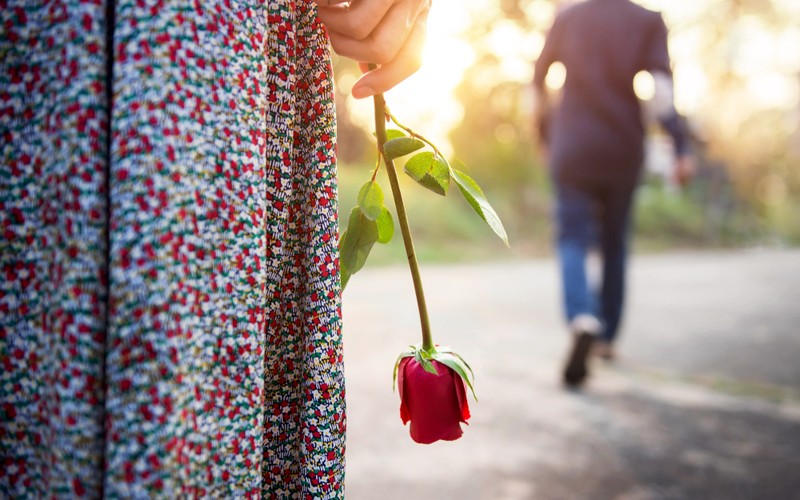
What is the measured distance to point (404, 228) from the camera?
0.57m

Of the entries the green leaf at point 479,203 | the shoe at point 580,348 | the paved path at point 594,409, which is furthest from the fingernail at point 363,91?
the shoe at point 580,348

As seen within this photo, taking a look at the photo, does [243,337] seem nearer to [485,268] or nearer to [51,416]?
[51,416]

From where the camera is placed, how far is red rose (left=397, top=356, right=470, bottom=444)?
55cm

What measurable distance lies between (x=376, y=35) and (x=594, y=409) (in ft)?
7.73

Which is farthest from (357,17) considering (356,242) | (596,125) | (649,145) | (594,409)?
(649,145)

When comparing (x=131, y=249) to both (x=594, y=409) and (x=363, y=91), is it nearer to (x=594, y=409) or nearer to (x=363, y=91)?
(x=363, y=91)

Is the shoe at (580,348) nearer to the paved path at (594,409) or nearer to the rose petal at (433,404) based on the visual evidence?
the paved path at (594,409)

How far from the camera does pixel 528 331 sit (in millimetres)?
4305

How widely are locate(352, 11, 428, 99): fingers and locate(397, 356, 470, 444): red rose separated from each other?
0.27 m

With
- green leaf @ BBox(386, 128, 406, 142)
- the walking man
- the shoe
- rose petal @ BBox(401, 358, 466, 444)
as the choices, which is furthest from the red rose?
the walking man

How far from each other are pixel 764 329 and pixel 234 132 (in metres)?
4.92

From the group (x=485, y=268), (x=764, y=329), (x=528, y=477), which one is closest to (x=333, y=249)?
(x=528, y=477)

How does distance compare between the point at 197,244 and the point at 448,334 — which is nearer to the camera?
the point at 197,244

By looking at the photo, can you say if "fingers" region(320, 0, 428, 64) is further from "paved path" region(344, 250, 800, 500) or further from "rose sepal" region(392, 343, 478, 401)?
"paved path" region(344, 250, 800, 500)
